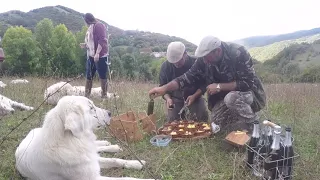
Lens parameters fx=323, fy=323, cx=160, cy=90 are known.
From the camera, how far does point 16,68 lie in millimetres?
22328

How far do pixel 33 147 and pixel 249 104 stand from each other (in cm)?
286

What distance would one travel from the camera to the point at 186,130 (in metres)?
4.42

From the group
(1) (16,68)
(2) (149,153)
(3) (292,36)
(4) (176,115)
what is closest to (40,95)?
(4) (176,115)

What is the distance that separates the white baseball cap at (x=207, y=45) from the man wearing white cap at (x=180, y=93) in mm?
761

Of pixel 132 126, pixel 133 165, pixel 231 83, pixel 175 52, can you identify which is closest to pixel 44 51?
pixel 175 52

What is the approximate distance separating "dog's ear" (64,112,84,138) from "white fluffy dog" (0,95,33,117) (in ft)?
11.1

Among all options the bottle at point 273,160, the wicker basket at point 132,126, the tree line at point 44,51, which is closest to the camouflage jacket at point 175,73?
the wicker basket at point 132,126

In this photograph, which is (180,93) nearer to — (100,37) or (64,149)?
(64,149)

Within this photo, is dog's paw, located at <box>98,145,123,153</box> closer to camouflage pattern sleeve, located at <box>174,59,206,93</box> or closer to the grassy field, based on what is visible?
the grassy field

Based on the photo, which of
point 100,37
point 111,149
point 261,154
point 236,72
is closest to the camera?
point 261,154

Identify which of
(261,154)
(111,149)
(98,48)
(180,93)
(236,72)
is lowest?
(111,149)

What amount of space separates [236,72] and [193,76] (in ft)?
2.52

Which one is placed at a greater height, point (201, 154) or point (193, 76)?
point (193, 76)

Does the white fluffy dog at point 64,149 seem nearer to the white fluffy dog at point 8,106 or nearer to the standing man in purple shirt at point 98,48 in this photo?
the white fluffy dog at point 8,106
